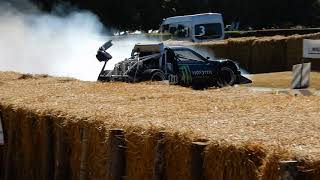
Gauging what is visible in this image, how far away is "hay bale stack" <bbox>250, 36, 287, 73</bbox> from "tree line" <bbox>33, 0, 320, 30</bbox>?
25552mm

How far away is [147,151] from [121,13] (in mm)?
61074

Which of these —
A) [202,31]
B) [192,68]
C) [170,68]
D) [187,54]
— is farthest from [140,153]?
[202,31]

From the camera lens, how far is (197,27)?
139 feet

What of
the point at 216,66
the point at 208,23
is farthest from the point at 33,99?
the point at 208,23

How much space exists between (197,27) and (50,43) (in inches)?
363

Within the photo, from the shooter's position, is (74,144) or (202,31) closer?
(74,144)

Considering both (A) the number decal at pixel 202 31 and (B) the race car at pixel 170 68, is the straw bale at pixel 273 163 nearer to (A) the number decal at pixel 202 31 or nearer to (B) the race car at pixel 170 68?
(B) the race car at pixel 170 68

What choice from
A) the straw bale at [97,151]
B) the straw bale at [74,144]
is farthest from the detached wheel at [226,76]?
the straw bale at [97,151]

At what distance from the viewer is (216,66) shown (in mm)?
26109

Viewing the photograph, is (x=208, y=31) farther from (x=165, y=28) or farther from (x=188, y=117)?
(x=188, y=117)

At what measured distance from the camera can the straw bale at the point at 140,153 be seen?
7605mm

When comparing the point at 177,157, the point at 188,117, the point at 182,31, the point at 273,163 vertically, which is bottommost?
the point at 177,157

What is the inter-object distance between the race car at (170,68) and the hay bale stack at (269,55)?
13.4m

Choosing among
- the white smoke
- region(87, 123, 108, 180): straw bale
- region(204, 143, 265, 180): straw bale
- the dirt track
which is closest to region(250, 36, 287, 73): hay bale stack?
the white smoke
